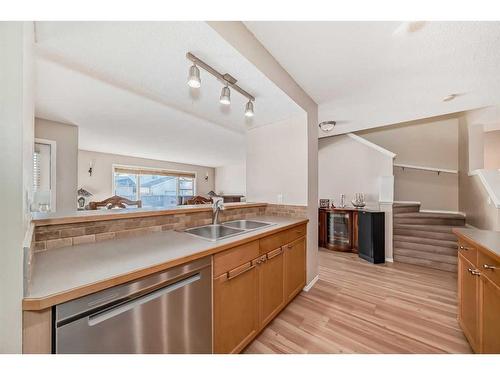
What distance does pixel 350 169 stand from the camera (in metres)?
4.25

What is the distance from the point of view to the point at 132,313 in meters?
0.86

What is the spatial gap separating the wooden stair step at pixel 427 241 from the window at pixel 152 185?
539 centimetres

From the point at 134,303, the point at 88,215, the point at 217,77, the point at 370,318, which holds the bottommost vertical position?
the point at 370,318

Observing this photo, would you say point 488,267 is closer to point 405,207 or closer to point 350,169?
point 350,169

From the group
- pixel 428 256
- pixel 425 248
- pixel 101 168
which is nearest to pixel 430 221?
pixel 425 248

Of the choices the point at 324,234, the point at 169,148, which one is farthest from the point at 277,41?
the point at 169,148

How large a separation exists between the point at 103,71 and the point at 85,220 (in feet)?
3.98

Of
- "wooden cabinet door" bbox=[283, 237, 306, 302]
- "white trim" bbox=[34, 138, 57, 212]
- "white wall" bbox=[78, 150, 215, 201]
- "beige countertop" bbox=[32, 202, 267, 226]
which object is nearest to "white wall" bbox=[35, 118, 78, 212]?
"white trim" bbox=[34, 138, 57, 212]

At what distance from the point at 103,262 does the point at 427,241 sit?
4.41 meters

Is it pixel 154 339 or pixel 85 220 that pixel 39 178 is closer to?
pixel 85 220

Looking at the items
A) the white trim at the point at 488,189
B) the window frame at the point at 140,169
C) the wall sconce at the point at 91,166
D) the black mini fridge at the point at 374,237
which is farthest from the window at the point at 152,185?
the white trim at the point at 488,189

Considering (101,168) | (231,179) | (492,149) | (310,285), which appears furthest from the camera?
(231,179)

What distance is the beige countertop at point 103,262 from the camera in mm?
685

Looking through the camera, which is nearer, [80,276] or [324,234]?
[80,276]
